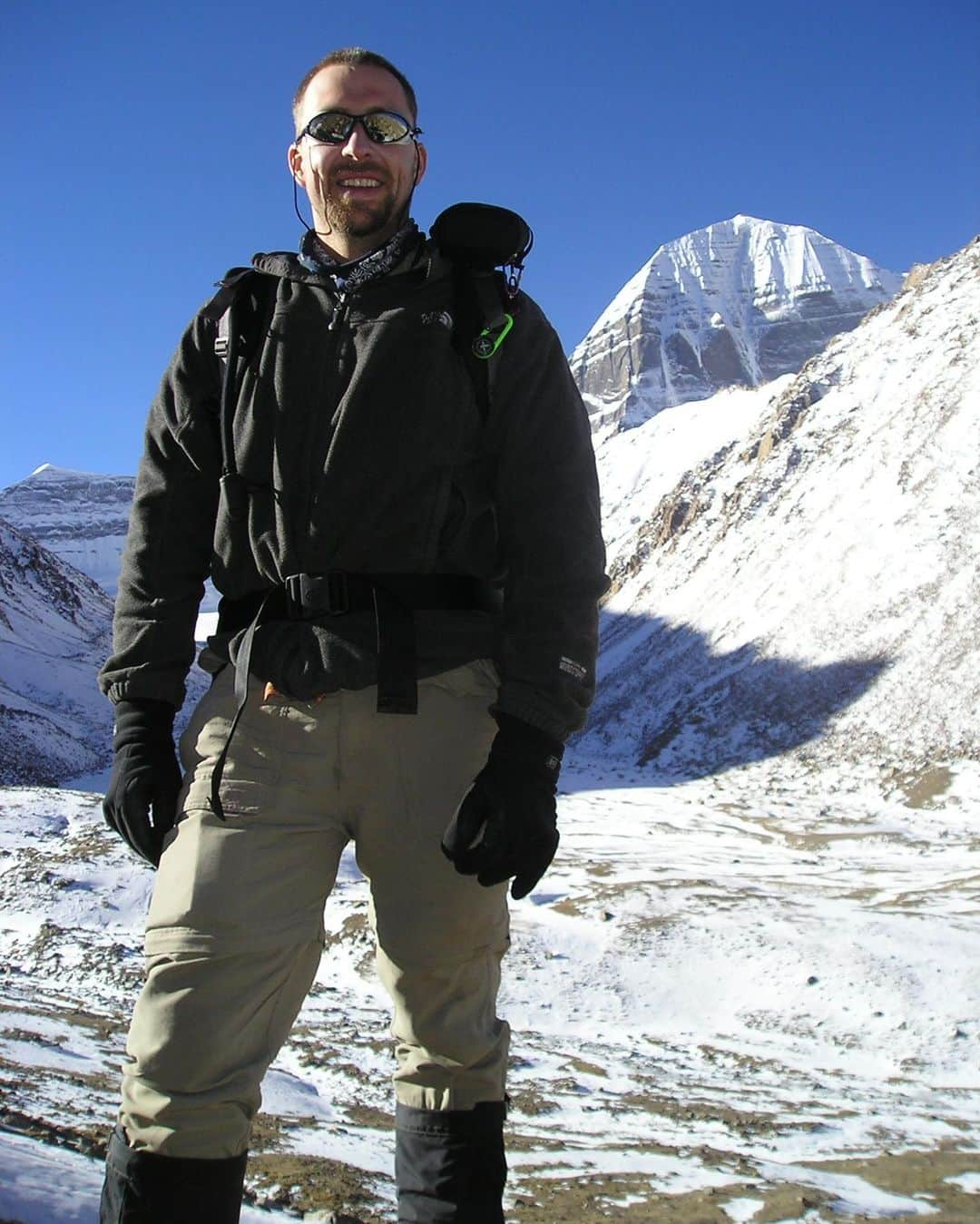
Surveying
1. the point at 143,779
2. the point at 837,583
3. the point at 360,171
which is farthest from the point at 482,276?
the point at 837,583

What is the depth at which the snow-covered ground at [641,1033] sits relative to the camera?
6891 mm

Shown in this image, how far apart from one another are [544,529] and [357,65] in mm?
1605

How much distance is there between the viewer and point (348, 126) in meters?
3.20

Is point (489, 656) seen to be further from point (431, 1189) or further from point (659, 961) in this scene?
point (659, 961)

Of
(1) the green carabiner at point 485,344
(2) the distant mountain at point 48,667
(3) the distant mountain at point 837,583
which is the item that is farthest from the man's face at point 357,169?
(2) the distant mountain at point 48,667

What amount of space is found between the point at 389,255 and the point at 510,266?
372 mm

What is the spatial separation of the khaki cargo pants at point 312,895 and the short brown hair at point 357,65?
73.7 inches

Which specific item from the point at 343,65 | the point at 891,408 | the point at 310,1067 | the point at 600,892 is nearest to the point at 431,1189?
the point at 343,65

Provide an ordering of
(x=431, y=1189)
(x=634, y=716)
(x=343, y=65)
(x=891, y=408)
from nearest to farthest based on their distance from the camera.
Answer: (x=431, y=1189) → (x=343, y=65) → (x=634, y=716) → (x=891, y=408)

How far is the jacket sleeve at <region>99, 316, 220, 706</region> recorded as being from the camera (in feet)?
10.4

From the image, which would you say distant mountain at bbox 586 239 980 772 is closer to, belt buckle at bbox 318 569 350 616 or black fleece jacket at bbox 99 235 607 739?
black fleece jacket at bbox 99 235 607 739

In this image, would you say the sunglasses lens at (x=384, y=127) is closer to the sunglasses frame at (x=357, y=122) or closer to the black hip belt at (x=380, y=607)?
the sunglasses frame at (x=357, y=122)

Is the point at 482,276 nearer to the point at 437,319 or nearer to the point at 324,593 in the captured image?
the point at 437,319

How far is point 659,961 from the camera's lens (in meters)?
16.8
